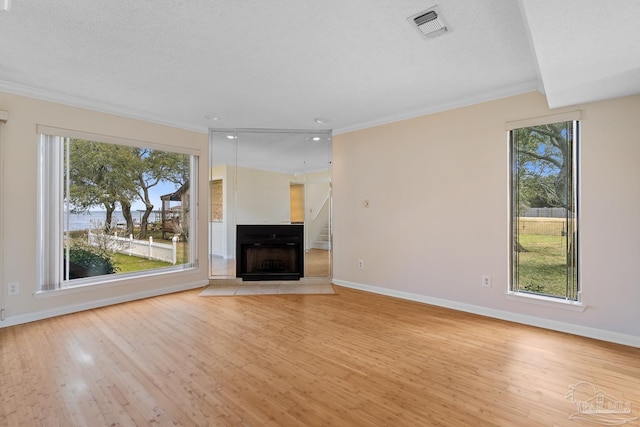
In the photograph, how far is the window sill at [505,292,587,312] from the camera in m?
3.03

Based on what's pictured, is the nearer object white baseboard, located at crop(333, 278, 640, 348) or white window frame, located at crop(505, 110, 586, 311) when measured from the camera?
white baseboard, located at crop(333, 278, 640, 348)

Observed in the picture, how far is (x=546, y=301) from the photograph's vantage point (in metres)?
3.21

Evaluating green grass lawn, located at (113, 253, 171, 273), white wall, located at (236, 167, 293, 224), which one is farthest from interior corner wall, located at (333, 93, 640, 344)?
green grass lawn, located at (113, 253, 171, 273)

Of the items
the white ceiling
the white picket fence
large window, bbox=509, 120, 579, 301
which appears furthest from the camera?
the white picket fence

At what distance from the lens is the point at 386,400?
1949 mm

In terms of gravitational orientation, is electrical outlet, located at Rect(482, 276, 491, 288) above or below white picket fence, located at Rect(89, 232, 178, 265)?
below

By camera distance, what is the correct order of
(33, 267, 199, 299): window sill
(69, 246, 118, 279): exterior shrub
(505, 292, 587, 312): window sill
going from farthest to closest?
(69, 246, 118, 279): exterior shrub → (33, 267, 199, 299): window sill → (505, 292, 587, 312): window sill

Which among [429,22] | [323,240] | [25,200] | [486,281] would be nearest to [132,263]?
[25,200]

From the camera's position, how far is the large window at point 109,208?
11.8ft

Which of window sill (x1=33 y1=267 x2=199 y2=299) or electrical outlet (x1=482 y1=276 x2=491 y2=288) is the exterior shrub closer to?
window sill (x1=33 y1=267 x2=199 y2=299)

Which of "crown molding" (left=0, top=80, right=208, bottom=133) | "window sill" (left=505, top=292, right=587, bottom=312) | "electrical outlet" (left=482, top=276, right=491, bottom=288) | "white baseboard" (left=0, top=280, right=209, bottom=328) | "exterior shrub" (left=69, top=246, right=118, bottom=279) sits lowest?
"white baseboard" (left=0, top=280, right=209, bottom=328)

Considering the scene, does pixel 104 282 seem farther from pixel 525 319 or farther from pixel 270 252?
pixel 525 319

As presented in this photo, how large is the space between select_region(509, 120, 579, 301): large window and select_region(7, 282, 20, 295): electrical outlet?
228 inches

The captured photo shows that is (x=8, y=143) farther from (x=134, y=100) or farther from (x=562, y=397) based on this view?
(x=562, y=397)
